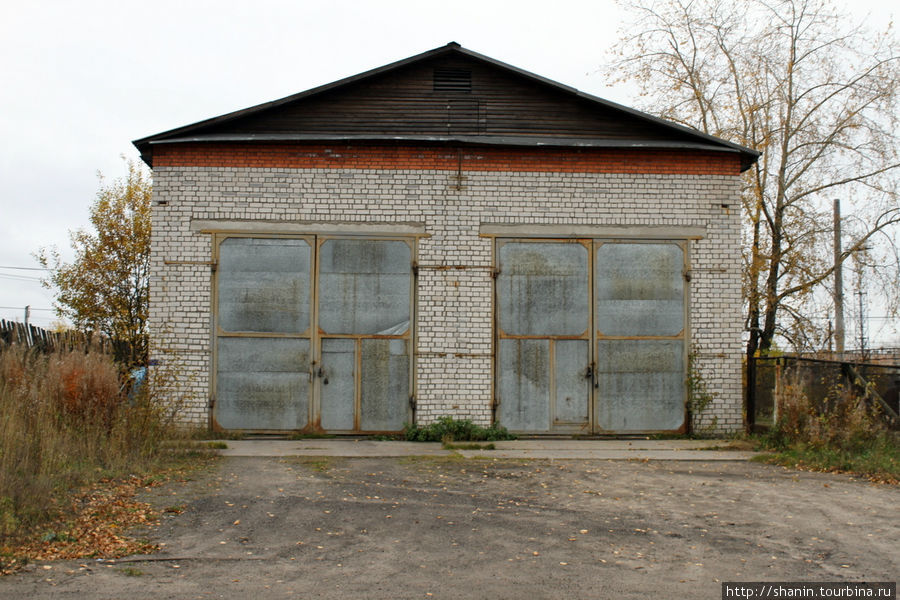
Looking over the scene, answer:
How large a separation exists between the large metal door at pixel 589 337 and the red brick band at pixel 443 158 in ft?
4.03

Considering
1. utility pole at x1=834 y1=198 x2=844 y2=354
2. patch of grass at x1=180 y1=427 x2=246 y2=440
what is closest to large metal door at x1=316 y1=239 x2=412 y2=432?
patch of grass at x1=180 y1=427 x2=246 y2=440

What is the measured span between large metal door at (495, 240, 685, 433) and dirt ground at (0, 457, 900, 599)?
280 cm

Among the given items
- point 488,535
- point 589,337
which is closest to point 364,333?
point 589,337

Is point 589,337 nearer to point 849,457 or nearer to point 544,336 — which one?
point 544,336

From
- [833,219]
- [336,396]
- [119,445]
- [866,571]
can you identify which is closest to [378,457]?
[336,396]

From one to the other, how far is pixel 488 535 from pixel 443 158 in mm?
7420

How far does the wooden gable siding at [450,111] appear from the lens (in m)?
13.1

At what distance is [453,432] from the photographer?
12.3 m

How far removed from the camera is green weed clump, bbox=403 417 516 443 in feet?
40.2

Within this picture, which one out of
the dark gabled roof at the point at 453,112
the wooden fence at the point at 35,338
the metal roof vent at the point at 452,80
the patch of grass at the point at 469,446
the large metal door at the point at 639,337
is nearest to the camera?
the wooden fence at the point at 35,338

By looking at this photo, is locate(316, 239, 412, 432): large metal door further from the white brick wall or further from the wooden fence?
the wooden fence

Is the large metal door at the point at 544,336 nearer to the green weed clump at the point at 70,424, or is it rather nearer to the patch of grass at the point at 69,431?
the patch of grass at the point at 69,431

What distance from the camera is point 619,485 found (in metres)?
8.90

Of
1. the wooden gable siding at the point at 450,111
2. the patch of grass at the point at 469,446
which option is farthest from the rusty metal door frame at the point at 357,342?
the wooden gable siding at the point at 450,111
